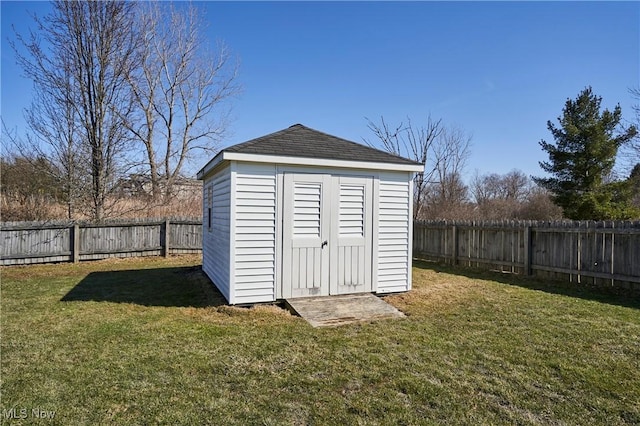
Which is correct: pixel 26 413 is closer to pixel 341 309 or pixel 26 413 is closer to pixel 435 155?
pixel 341 309

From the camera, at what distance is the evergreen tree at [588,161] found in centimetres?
1819

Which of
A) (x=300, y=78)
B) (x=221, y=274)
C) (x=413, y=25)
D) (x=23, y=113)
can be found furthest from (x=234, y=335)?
(x=23, y=113)

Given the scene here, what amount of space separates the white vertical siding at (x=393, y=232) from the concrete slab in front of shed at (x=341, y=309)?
67 cm

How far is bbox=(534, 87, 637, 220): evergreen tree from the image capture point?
59.7ft

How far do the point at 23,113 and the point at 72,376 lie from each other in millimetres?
14869

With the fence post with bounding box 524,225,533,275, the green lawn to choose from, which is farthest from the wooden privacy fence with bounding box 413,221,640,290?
the green lawn

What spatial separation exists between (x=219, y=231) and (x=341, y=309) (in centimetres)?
272

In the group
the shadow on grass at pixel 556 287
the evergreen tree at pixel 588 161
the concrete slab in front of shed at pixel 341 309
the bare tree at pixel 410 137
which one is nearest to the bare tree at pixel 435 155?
the bare tree at pixel 410 137

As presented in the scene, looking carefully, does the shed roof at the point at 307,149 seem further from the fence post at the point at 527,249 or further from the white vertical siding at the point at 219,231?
the fence post at the point at 527,249

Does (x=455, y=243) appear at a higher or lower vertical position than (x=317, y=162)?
lower

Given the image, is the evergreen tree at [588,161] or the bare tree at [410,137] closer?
the evergreen tree at [588,161]

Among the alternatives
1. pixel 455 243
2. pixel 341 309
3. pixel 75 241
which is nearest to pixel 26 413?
pixel 341 309

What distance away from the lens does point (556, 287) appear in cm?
768

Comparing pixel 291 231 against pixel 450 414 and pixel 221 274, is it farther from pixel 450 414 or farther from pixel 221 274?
pixel 450 414
